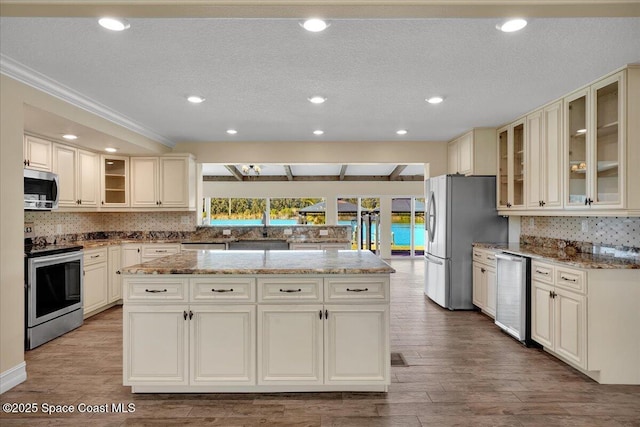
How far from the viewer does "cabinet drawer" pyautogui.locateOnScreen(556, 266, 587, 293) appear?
2.95 metres

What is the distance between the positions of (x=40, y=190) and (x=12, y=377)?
2036 mm

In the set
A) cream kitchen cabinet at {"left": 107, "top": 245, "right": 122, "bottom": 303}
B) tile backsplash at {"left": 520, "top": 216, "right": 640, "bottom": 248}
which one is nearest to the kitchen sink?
cream kitchen cabinet at {"left": 107, "top": 245, "right": 122, "bottom": 303}

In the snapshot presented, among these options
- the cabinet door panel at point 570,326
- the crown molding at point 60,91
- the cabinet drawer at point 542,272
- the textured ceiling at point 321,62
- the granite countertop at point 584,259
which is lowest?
the cabinet door panel at point 570,326

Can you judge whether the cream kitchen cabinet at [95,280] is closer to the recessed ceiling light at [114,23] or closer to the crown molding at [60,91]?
the crown molding at [60,91]

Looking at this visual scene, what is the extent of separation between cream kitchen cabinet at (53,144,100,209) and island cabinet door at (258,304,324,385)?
3.52 metres

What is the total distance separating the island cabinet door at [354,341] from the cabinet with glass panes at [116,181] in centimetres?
440

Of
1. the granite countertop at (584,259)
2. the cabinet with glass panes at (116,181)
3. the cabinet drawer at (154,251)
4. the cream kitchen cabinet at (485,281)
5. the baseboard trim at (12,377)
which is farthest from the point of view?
the cabinet with glass panes at (116,181)

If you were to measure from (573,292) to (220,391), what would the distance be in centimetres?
283

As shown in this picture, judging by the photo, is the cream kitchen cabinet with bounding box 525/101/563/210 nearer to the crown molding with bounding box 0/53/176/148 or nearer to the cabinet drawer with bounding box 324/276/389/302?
the cabinet drawer with bounding box 324/276/389/302

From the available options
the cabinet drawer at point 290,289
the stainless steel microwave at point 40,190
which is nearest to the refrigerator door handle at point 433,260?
the cabinet drawer at point 290,289

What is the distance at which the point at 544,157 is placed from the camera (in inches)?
156

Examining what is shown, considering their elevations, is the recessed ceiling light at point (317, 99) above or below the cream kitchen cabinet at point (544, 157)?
above

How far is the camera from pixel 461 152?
5.55 metres

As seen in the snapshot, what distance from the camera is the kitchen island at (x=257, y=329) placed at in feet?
8.65
